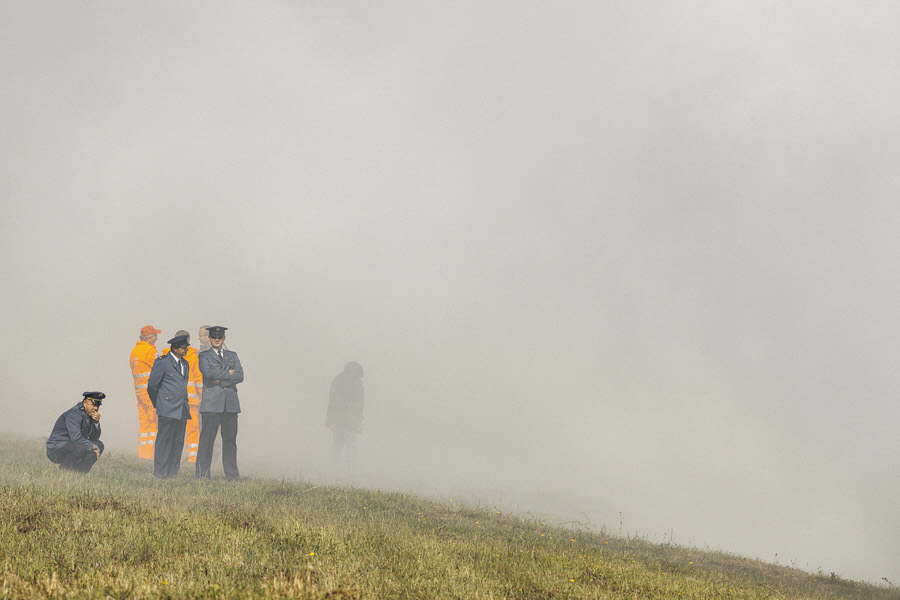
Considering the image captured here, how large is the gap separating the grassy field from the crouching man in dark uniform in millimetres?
876

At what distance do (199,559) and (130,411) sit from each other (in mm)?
55294

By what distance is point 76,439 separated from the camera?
30.9ft

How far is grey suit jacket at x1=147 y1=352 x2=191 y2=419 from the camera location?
10.4 m

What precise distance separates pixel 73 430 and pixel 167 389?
1.59 meters

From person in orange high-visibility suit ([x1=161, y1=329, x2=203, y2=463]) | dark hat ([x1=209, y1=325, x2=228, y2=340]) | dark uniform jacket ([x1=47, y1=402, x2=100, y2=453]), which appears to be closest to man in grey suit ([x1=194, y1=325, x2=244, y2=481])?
dark hat ([x1=209, y1=325, x2=228, y2=340])

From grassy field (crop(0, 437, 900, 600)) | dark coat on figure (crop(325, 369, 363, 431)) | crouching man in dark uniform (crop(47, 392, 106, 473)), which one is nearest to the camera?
grassy field (crop(0, 437, 900, 600))

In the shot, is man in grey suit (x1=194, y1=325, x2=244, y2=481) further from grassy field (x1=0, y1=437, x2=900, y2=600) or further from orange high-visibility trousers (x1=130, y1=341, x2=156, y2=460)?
grassy field (x1=0, y1=437, x2=900, y2=600)

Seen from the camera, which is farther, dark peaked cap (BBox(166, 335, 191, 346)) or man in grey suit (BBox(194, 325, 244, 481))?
man in grey suit (BBox(194, 325, 244, 481))

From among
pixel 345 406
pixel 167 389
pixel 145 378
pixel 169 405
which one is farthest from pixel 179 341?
pixel 345 406

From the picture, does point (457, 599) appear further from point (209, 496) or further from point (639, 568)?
point (209, 496)

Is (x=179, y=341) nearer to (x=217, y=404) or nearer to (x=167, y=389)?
(x=167, y=389)

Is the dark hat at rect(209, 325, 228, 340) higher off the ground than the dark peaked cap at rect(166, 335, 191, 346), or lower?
higher

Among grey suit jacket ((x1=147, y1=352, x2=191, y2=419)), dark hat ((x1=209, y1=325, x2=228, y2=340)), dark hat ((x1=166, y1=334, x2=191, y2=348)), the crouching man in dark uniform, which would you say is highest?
dark hat ((x1=209, y1=325, x2=228, y2=340))

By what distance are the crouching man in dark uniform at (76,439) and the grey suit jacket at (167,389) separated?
3.22 feet
